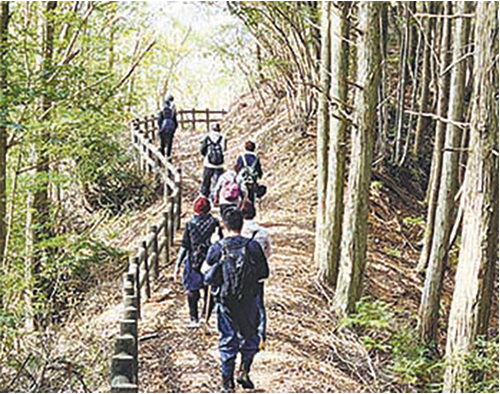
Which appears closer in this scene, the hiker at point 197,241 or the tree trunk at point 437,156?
the hiker at point 197,241

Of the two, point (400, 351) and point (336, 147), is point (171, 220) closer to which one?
point (336, 147)

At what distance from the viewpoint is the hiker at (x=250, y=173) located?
37.6 feet

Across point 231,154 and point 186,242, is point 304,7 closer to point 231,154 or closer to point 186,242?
point 231,154

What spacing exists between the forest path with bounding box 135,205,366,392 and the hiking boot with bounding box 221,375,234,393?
0.54 meters

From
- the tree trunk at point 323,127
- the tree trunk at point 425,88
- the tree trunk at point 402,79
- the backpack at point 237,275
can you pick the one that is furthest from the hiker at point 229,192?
the tree trunk at point 402,79

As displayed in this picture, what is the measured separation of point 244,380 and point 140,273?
394 cm

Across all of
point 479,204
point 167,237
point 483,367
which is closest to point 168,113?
point 167,237

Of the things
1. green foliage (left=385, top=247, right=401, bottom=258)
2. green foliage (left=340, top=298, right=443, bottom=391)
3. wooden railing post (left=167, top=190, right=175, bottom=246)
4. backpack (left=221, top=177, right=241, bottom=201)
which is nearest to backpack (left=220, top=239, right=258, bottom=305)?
backpack (left=221, top=177, right=241, bottom=201)

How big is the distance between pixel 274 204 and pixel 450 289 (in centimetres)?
477

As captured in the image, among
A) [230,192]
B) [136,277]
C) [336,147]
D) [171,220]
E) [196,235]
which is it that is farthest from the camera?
[171,220]

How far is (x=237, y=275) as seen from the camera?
6.10 m

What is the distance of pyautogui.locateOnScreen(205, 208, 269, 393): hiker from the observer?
241 inches

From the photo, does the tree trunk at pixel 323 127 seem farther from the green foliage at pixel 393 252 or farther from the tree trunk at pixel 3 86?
the tree trunk at pixel 3 86

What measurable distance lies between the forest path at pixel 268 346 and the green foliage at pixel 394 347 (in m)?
0.57
